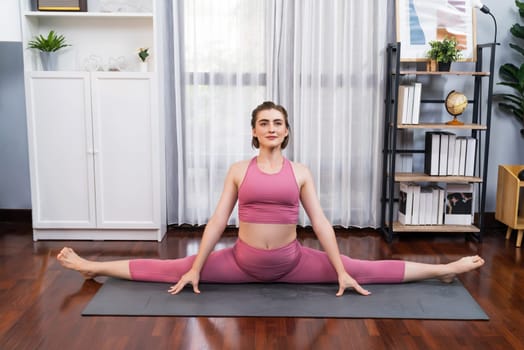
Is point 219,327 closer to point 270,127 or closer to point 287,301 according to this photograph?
point 287,301

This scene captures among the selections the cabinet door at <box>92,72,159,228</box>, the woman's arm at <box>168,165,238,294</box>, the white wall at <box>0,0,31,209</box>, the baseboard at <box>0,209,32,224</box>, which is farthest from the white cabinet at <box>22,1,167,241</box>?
the woman's arm at <box>168,165,238,294</box>

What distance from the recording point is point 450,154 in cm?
400

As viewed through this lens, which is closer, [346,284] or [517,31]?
[346,284]

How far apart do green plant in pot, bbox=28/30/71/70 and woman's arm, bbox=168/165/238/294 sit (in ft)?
5.74

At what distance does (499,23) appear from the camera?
167 inches

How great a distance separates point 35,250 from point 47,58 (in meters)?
1.27

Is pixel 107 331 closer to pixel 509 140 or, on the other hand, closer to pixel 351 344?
pixel 351 344

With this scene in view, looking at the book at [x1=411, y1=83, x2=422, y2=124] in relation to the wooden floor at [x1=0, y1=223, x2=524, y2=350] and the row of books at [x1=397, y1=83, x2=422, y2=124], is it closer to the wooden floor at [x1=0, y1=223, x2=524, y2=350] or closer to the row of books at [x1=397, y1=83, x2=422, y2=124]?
the row of books at [x1=397, y1=83, x2=422, y2=124]

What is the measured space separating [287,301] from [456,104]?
6.46ft

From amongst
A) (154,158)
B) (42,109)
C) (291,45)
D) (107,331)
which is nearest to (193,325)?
(107,331)

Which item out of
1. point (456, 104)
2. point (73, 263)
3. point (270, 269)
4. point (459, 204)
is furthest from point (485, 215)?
point (73, 263)

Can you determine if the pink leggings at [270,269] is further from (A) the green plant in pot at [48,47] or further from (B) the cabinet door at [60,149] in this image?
(A) the green plant in pot at [48,47]

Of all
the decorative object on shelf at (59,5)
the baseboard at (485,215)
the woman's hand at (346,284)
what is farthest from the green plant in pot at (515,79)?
the decorative object on shelf at (59,5)

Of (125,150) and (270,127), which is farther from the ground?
Result: (270,127)
